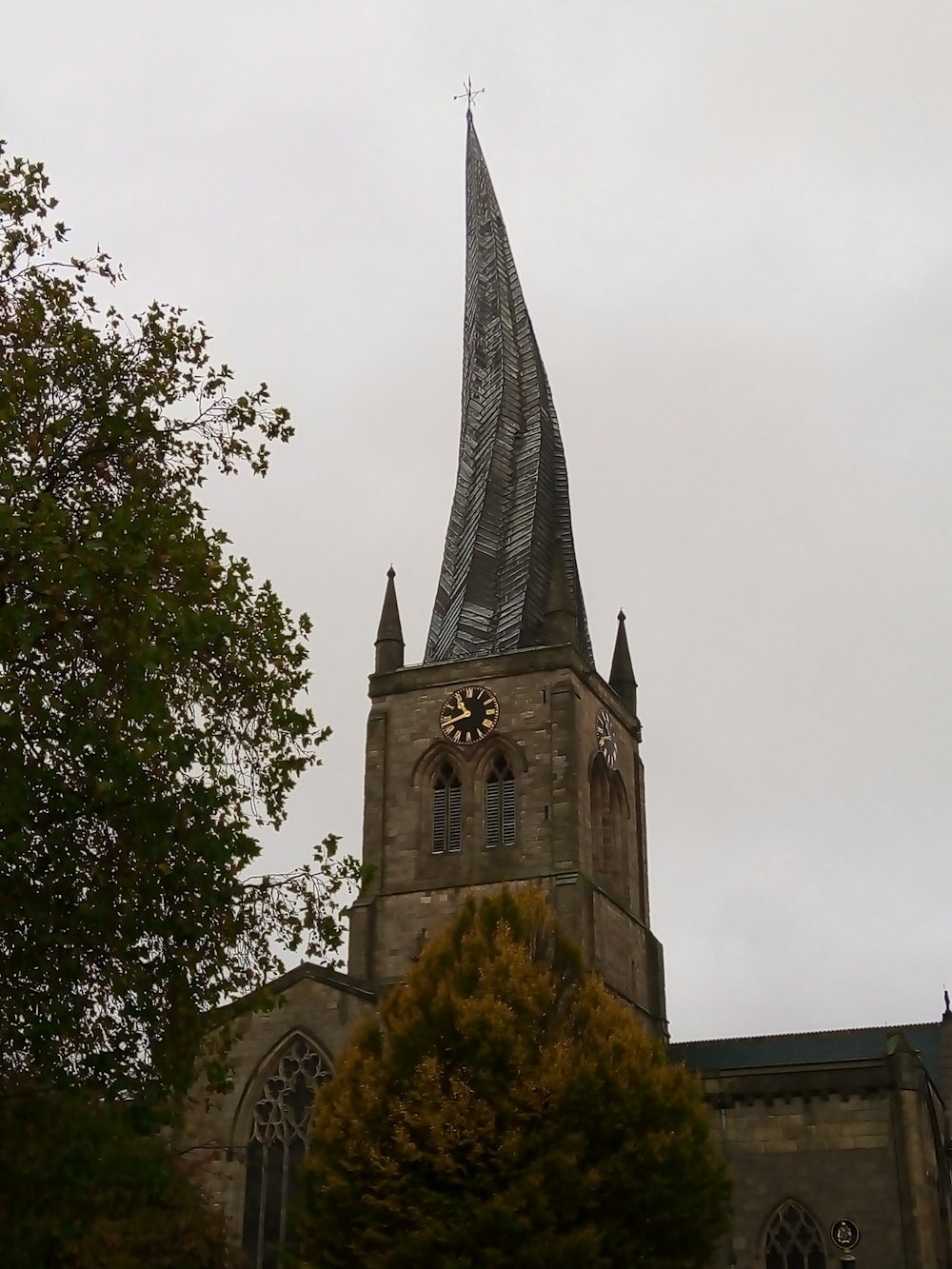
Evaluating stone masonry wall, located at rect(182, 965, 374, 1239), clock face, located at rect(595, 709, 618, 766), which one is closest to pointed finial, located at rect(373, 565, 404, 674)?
clock face, located at rect(595, 709, 618, 766)

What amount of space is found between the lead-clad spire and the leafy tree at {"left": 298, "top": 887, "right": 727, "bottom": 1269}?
20957 millimetres

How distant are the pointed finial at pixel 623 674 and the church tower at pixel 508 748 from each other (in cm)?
5

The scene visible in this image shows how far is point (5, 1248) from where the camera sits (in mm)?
17188

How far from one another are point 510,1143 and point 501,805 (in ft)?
65.7

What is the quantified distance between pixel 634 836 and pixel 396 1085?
22.3m

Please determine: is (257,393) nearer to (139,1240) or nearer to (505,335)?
(139,1240)

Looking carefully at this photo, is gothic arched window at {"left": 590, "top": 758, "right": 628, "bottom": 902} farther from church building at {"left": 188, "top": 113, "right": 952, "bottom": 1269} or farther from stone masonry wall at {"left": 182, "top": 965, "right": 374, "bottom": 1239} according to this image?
stone masonry wall at {"left": 182, "top": 965, "right": 374, "bottom": 1239}

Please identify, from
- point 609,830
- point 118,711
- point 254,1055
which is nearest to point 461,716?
point 609,830

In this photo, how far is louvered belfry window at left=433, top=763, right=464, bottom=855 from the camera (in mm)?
47000

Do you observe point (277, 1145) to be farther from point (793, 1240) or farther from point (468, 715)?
point (468, 715)

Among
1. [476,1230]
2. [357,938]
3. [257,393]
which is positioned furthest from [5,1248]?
[357,938]

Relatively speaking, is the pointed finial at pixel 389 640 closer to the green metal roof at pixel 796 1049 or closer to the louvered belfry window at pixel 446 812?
the louvered belfry window at pixel 446 812

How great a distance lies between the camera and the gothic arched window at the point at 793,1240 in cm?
3800

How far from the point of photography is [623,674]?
54344 mm
